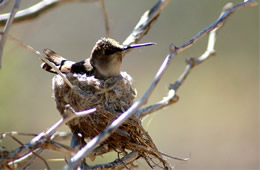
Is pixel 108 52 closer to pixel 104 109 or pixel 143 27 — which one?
pixel 143 27

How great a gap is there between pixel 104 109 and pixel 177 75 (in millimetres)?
3960

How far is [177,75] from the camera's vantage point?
7.33 metres

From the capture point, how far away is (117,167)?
10.8 feet

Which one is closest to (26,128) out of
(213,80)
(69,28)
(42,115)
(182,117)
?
(42,115)

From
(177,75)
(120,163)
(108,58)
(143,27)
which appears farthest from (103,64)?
(177,75)

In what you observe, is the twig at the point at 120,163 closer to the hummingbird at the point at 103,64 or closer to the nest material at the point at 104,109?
the nest material at the point at 104,109

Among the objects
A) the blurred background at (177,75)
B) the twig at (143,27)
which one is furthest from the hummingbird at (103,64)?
the blurred background at (177,75)

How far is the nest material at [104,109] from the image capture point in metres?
3.46

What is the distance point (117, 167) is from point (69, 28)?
15.7 ft

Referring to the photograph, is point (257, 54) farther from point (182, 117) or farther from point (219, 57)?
point (182, 117)

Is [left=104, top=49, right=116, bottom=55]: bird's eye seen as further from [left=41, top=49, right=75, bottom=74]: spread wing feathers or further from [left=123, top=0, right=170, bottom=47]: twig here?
[left=41, top=49, right=75, bottom=74]: spread wing feathers

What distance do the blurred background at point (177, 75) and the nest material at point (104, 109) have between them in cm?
335

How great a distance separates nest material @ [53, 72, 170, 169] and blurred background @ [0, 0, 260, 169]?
3352 millimetres

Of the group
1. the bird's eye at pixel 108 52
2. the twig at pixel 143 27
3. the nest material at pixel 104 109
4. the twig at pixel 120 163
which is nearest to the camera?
the twig at pixel 120 163
